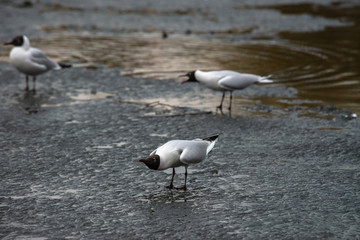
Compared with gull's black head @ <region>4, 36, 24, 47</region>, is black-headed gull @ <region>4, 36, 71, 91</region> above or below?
below

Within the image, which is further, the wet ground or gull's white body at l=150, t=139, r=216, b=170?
gull's white body at l=150, t=139, r=216, b=170

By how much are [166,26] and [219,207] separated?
39.7 feet

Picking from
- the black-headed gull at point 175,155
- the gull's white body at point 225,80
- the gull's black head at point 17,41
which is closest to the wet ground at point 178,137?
the black-headed gull at point 175,155

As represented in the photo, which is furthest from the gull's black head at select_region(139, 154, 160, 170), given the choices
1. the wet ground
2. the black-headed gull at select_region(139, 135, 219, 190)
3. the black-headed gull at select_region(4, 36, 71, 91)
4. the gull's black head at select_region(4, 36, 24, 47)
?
the gull's black head at select_region(4, 36, 24, 47)

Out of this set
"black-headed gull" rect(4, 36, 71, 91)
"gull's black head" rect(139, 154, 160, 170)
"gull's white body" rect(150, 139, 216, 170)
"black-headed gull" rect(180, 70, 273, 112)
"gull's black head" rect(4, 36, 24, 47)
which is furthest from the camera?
"gull's black head" rect(4, 36, 24, 47)

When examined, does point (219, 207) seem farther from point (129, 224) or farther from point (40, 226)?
point (40, 226)

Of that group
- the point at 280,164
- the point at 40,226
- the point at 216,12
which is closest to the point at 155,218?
the point at 40,226

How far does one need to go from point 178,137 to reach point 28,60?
4.05 metres

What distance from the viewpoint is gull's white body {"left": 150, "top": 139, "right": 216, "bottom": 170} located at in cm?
597

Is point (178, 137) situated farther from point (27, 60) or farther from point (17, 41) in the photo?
point (17, 41)

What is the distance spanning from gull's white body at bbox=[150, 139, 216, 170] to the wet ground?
0.31m

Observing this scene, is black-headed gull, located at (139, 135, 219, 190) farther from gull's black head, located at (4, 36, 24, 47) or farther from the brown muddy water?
gull's black head, located at (4, 36, 24, 47)

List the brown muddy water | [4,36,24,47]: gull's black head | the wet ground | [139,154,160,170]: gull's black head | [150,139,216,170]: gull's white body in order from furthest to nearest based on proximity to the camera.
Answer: [4,36,24,47]: gull's black head < the brown muddy water < [150,139,216,170]: gull's white body < [139,154,160,170]: gull's black head < the wet ground

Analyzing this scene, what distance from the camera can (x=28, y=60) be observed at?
1065 centimetres
